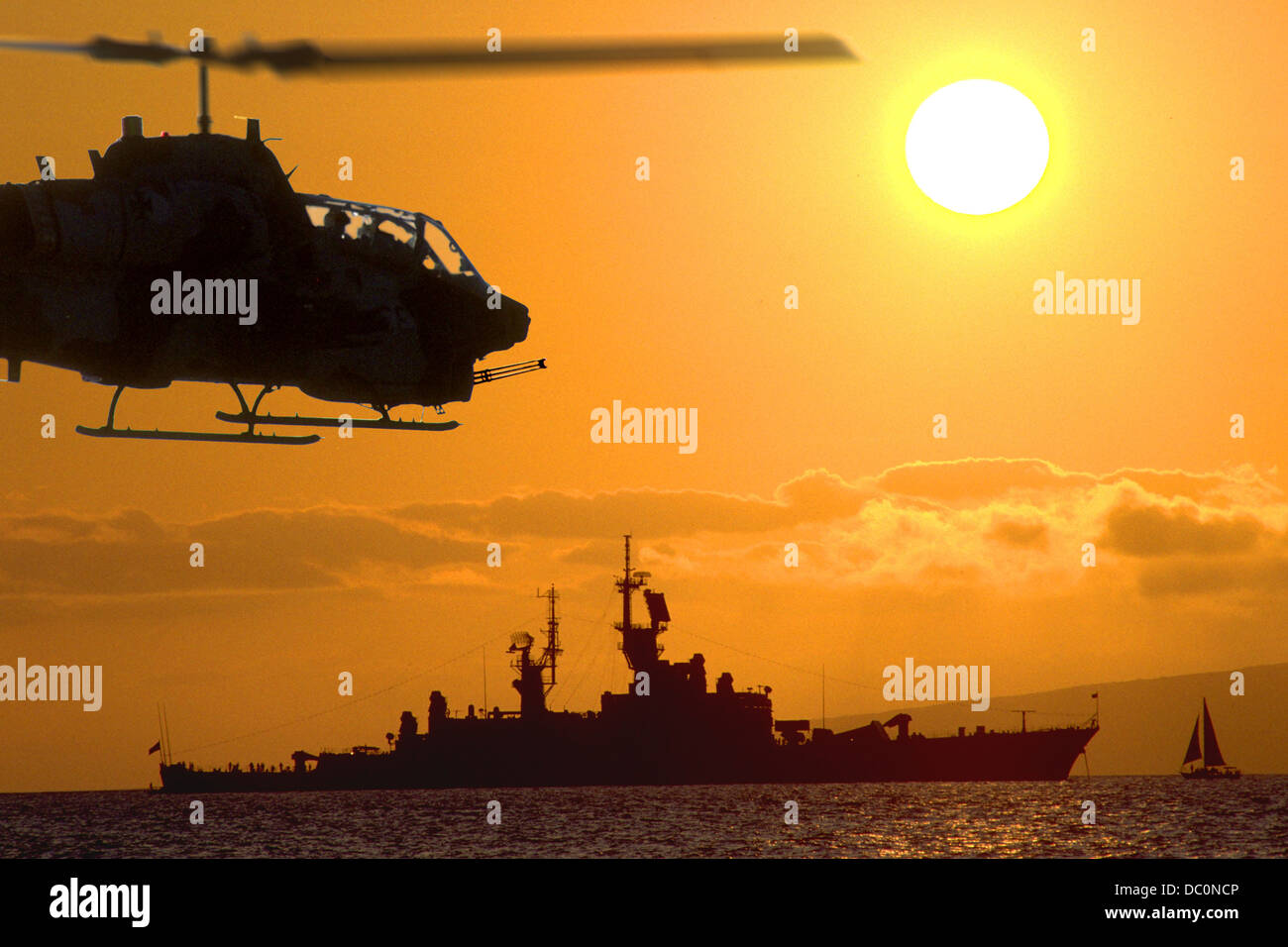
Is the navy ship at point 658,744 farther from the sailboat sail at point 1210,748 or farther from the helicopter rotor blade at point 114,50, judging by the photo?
the helicopter rotor blade at point 114,50

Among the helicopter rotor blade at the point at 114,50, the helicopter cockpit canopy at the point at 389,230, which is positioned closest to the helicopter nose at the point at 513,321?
the helicopter cockpit canopy at the point at 389,230

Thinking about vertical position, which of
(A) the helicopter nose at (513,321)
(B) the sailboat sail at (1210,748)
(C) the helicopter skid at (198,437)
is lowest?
(B) the sailboat sail at (1210,748)

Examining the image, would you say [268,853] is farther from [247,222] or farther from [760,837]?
[247,222]

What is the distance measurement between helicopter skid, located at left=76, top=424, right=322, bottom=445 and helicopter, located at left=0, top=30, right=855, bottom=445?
0.02 metres

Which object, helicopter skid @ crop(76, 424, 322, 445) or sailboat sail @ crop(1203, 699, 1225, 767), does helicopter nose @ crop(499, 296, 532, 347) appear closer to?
helicopter skid @ crop(76, 424, 322, 445)

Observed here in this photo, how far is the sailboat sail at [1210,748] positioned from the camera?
130275 mm

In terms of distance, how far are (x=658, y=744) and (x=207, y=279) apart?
276 feet

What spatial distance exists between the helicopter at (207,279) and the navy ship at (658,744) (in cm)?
7491

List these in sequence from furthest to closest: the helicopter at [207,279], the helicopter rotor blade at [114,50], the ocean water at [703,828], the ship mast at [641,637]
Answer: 1. the ship mast at [641,637]
2. the ocean water at [703,828]
3. the helicopter at [207,279]
4. the helicopter rotor blade at [114,50]

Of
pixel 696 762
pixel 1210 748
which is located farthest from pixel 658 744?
pixel 1210 748

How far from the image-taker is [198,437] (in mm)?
12664

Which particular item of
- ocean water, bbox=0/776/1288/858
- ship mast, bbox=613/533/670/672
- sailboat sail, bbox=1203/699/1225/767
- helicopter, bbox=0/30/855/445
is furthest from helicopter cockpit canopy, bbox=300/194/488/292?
sailboat sail, bbox=1203/699/1225/767
